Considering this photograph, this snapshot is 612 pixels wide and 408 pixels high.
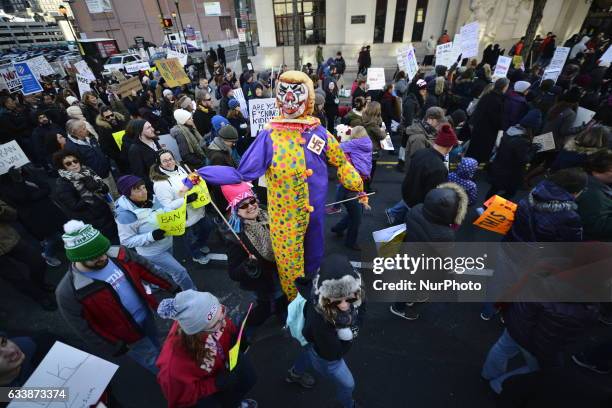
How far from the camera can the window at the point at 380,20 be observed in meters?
16.3

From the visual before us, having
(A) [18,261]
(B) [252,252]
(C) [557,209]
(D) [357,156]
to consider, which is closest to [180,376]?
(B) [252,252]

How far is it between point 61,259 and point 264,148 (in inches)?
172

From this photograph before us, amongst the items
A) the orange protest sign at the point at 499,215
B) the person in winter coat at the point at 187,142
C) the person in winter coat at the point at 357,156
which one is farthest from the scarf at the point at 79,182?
the orange protest sign at the point at 499,215

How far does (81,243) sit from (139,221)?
97 cm

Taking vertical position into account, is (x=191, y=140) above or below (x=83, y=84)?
below

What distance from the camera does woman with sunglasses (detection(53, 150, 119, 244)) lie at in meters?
3.33

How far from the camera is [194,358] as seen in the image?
6.13ft

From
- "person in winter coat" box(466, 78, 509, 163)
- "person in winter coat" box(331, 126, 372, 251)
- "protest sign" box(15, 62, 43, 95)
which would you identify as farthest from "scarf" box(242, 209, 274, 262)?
"protest sign" box(15, 62, 43, 95)

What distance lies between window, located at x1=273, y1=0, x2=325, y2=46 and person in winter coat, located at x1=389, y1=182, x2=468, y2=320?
17774 millimetres

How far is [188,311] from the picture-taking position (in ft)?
5.74

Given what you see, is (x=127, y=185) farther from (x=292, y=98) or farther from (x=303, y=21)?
(x=303, y=21)

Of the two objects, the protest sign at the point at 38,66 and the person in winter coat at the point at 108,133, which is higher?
the protest sign at the point at 38,66

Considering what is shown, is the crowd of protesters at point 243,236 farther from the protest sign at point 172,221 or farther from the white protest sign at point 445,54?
the white protest sign at point 445,54

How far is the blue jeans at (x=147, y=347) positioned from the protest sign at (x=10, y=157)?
10.00 ft
